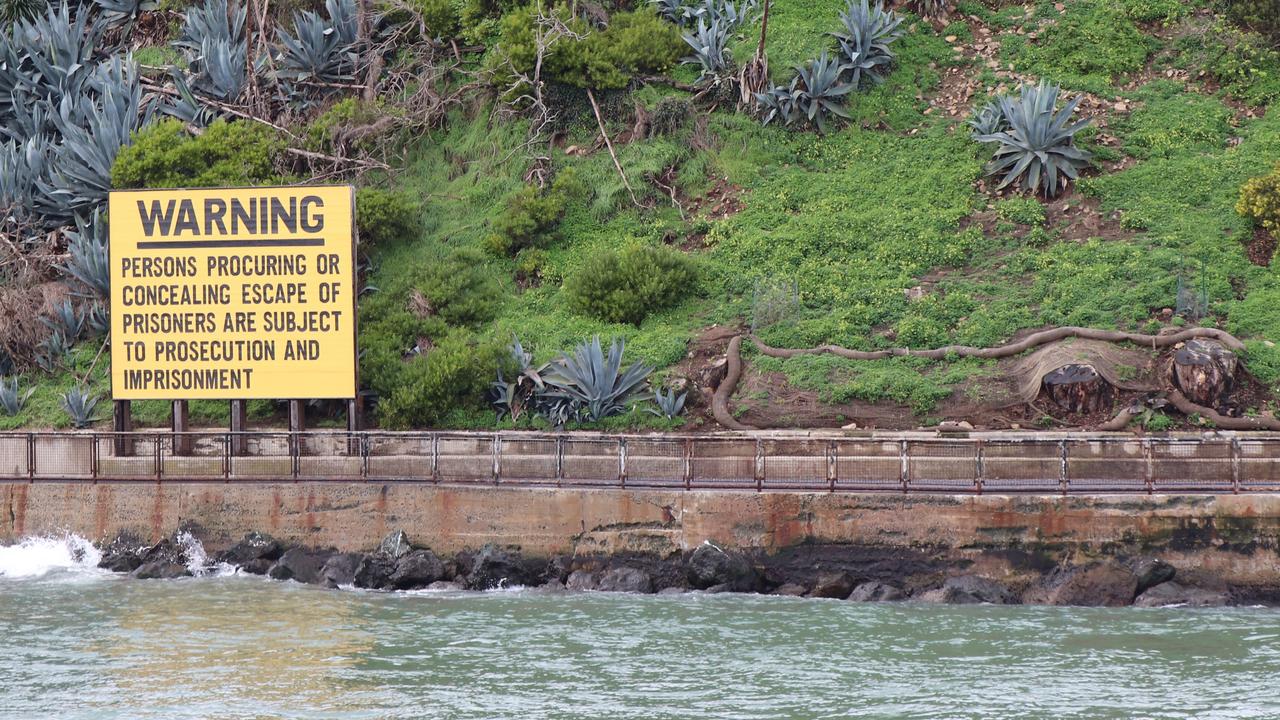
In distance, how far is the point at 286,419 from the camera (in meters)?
32.1

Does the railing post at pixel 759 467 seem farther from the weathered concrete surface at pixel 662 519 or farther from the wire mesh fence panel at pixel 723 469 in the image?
the weathered concrete surface at pixel 662 519

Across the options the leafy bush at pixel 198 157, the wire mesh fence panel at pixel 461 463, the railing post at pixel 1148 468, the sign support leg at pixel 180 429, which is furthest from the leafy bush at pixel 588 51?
the railing post at pixel 1148 468

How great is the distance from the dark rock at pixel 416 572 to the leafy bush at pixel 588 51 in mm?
16926

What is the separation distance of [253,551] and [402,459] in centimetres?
284

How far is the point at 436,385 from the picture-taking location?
3075 centimetres

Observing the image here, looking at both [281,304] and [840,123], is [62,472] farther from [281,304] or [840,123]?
[840,123]

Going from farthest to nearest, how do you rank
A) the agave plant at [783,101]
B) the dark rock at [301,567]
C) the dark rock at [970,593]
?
the agave plant at [783,101] → the dark rock at [301,567] → the dark rock at [970,593]

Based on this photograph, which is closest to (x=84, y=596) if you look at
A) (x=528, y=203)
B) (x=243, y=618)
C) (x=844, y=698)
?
(x=243, y=618)

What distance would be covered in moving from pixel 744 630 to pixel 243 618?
6982mm

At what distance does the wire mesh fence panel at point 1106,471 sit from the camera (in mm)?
24281

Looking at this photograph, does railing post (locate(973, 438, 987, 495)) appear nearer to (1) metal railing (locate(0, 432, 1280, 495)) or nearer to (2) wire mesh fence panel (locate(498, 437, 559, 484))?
(1) metal railing (locate(0, 432, 1280, 495))

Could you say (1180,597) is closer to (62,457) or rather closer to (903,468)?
(903,468)

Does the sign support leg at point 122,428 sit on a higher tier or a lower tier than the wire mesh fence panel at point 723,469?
higher

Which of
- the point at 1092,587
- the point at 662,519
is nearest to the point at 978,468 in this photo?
the point at 1092,587
